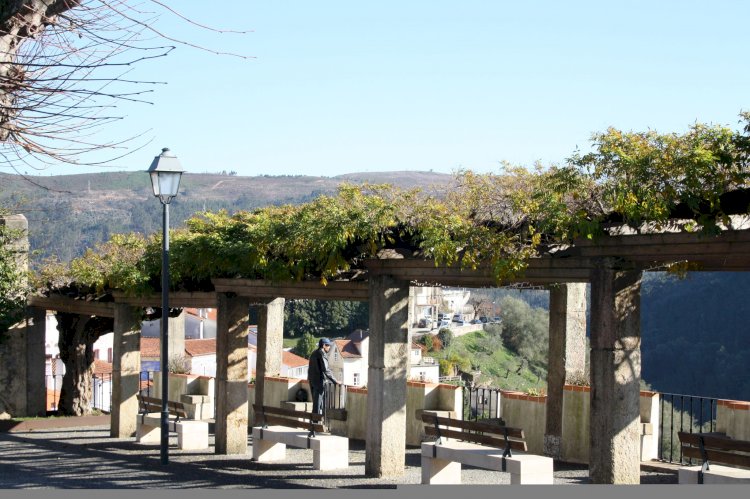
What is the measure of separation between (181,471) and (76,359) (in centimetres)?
1002

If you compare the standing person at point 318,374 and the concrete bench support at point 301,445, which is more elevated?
the standing person at point 318,374

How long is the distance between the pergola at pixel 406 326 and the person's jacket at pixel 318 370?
4.33ft

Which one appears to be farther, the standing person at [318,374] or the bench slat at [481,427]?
the standing person at [318,374]

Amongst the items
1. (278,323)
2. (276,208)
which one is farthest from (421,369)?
(276,208)

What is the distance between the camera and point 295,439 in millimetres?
13680

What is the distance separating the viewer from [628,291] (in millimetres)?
9820

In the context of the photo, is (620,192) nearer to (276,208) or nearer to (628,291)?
(628,291)

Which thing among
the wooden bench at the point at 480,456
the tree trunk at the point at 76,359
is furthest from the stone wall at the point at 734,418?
the tree trunk at the point at 76,359

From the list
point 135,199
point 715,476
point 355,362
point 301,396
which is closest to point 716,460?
point 715,476

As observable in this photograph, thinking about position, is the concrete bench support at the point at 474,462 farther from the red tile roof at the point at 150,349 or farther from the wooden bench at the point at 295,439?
the red tile roof at the point at 150,349

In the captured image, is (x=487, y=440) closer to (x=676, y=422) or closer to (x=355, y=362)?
(x=676, y=422)

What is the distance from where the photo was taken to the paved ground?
1225 cm

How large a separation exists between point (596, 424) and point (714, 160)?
302cm

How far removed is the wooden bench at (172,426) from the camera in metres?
15.9
